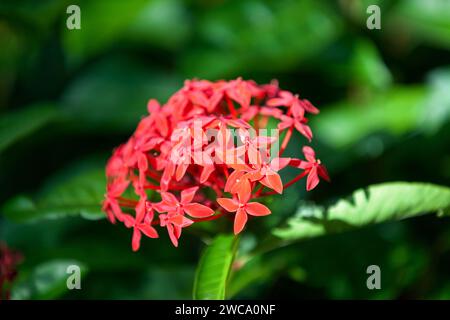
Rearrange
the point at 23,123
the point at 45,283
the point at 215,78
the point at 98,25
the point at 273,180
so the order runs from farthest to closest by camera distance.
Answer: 1. the point at 98,25
2. the point at 215,78
3. the point at 23,123
4. the point at 45,283
5. the point at 273,180

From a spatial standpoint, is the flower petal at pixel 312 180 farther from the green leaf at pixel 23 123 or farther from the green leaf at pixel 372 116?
the green leaf at pixel 372 116

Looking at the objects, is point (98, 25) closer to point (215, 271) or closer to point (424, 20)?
point (424, 20)

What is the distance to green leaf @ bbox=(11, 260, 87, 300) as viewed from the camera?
1658 millimetres

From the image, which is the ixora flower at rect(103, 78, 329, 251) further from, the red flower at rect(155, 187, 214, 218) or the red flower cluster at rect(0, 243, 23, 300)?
the red flower cluster at rect(0, 243, 23, 300)

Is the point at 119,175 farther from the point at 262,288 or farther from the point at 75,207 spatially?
the point at 262,288

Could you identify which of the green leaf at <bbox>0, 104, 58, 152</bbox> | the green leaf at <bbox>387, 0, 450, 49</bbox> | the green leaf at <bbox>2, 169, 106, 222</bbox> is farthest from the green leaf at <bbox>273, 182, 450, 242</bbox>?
the green leaf at <bbox>387, 0, 450, 49</bbox>

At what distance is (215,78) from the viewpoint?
2617 millimetres

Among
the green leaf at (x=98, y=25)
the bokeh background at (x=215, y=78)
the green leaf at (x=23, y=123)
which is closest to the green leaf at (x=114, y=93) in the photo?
the bokeh background at (x=215, y=78)

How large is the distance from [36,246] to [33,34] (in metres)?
0.79

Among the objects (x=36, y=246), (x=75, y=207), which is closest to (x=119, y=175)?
(x=75, y=207)

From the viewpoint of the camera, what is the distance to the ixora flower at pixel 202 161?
1.31 meters

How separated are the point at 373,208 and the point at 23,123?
1.05 meters

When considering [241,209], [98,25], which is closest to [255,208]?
[241,209]

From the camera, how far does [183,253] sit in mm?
2135
